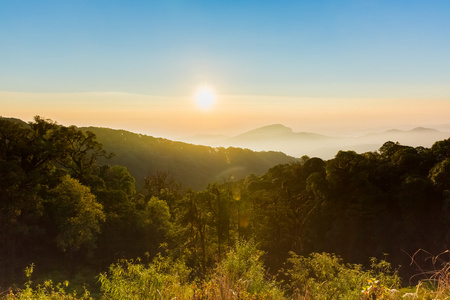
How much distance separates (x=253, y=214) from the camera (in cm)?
4950

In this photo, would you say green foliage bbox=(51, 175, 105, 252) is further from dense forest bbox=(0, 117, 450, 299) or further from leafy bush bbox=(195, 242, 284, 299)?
leafy bush bbox=(195, 242, 284, 299)

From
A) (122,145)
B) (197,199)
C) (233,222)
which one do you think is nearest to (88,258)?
(197,199)

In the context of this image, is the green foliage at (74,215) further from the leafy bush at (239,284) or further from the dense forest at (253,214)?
the leafy bush at (239,284)

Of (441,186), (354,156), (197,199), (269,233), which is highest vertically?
(354,156)

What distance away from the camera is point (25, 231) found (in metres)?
41.9

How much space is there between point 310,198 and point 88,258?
99.8ft

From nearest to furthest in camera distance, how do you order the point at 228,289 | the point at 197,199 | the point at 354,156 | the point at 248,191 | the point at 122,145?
the point at 228,289 → the point at 354,156 → the point at 197,199 → the point at 248,191 → the point at 122,145

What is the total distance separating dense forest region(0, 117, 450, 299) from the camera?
39.8 metres

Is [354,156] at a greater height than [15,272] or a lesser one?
Result: greater

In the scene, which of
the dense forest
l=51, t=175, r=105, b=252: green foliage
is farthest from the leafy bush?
l=51, t=175, r=105, b=252: green foliage

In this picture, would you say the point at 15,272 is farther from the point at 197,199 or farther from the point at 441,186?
the point at 441,186

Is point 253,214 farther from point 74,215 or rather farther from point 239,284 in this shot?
point 239,284

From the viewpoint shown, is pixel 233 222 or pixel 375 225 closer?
pixel 375 225

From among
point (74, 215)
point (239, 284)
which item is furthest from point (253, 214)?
point (239, 284)
